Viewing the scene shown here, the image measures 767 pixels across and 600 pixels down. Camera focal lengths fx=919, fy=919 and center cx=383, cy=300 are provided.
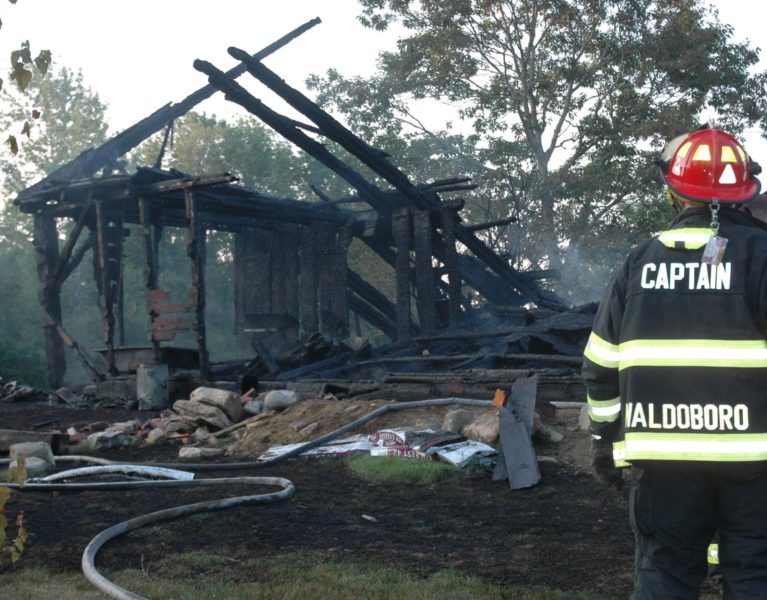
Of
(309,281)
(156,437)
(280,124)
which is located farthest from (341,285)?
(156,437)

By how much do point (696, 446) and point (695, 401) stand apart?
15 cm

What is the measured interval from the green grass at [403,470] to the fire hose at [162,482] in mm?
897

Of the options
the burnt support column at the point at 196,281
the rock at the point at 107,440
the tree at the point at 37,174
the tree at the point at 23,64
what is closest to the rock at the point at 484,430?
the rock at the point at 107,440

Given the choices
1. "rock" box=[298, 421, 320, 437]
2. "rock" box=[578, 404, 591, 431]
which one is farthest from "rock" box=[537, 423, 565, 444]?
"rock" box=[298, 421, 320, 437]

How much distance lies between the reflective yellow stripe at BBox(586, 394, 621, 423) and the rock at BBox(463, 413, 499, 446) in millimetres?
5479

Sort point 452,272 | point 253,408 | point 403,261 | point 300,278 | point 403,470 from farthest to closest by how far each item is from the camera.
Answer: point 300,278 → point 452,272 → point 403,261 → point 253,408 → point 403,470

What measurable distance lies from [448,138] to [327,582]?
2871 centimetres

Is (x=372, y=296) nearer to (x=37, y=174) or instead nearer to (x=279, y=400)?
(x=279, y=400)

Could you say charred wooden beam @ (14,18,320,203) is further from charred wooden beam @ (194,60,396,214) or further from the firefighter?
the firefighter

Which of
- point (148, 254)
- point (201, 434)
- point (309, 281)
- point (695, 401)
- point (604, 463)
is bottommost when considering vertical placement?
point (201, 434)

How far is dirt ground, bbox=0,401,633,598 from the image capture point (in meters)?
5.12

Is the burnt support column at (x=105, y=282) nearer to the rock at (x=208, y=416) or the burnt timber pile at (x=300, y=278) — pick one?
the burnt timber pile at (x=300, y=278)

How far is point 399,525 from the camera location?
629 centimetres

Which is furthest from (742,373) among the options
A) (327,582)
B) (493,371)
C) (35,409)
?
(35,409)
